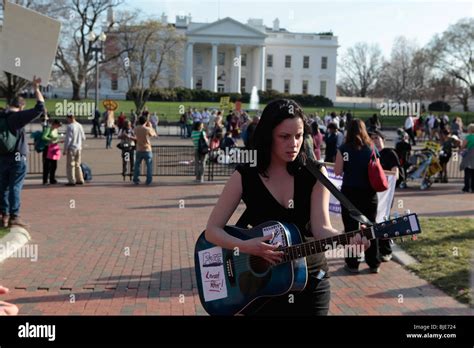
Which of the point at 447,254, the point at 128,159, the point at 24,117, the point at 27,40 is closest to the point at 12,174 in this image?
the point at 24,117

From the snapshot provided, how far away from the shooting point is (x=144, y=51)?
48.9m

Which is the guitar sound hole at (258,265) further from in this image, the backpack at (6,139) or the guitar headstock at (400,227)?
the backpack at (6,139)

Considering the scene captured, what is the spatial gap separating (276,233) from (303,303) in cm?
44

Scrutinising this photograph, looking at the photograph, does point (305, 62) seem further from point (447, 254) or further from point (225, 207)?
point (225, 207)

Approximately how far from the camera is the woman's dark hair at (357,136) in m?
7.39

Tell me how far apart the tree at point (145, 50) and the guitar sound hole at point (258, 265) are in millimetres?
43222

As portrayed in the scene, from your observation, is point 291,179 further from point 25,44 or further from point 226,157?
point 226,157

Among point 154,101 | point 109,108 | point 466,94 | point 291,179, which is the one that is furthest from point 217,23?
point 291,179

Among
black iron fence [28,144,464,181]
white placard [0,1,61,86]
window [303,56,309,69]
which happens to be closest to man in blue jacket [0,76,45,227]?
white placard [0,1,61,86]

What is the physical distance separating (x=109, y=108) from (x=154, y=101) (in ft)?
130

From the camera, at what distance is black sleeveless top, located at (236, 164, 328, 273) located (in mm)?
3396

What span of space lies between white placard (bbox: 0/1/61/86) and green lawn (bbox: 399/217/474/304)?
530 centimetres

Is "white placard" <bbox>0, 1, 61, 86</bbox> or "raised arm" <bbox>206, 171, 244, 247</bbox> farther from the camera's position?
"white placard" <bbox>0, 1, 61, 86</bbox>

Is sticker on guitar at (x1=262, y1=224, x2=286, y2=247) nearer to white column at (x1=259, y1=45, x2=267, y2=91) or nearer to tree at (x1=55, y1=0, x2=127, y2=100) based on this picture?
tree at (x1=55, y1=0, x2=127, y2=100)
